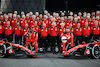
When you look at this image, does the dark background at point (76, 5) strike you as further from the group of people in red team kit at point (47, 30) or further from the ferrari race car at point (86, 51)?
the ferrari race car at point (86, 51)

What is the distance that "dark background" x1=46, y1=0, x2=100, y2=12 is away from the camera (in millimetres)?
22469

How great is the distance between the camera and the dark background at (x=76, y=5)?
22469 millimetres

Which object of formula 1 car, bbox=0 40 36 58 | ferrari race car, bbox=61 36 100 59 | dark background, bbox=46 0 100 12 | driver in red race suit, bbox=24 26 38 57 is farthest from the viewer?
dark background, bbox=46 0 100 12

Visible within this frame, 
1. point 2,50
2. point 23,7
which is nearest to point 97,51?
point 2,50

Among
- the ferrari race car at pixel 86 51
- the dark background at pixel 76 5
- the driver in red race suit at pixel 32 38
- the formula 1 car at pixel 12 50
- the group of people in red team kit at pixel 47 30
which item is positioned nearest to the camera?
the ferrari race car at pixel 86 51

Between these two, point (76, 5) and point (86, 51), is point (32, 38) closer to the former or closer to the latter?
point (86, 51)

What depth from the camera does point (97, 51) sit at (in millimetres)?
7809

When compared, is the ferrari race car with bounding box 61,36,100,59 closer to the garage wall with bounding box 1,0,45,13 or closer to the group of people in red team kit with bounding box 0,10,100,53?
the group of people in red team kit with bounding box 0,10,100,53

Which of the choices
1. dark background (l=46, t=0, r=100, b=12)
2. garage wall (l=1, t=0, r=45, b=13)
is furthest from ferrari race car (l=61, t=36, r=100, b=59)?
dark background (l=46, t=0, r=100, b=12)

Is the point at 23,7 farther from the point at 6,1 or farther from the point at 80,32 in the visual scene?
the point at 80,32

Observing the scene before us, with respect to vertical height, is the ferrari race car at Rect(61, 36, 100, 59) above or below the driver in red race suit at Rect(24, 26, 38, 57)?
below

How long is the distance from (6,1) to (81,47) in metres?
15.2

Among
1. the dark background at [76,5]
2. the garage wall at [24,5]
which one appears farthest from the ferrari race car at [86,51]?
the dark background at [76,5]

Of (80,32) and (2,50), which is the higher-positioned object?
(80,32)
